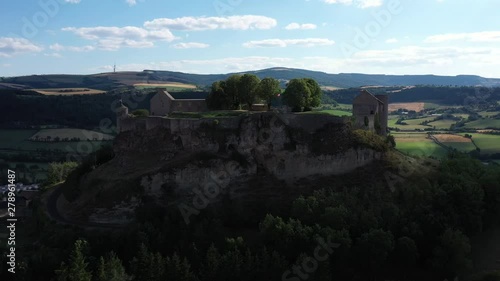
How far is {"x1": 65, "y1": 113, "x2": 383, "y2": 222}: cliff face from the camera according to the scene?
44.2 metres

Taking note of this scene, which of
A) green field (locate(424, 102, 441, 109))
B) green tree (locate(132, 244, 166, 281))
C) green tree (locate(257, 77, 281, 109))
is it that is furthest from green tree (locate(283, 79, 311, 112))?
green field (locate(424, 102, 441, 109))

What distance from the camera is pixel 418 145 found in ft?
259

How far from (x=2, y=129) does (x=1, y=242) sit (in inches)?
2904

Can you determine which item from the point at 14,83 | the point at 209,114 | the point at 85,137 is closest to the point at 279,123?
the point at 209,114

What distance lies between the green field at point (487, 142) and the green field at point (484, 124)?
12.9 metres

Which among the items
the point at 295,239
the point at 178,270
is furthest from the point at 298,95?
the point at 178,270

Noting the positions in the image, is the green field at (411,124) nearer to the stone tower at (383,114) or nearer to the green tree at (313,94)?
the stone tower at (383,114)

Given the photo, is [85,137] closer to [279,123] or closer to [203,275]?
[279,123]

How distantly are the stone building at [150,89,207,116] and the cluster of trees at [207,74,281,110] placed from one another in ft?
6.31

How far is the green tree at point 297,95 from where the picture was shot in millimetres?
49656

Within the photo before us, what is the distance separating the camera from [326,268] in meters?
34.9

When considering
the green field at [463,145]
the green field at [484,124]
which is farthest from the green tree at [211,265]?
the green field at [484,124]

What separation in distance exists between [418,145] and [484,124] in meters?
39.4

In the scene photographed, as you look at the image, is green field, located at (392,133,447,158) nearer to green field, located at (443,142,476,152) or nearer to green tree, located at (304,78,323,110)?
green field, located at (443,142,476,152)
